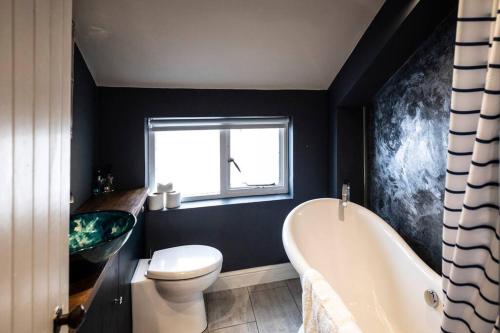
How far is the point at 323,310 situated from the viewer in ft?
3.44

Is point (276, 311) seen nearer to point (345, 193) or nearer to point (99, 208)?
point (345, 193)

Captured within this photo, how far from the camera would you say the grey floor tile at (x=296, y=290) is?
2.13 metres

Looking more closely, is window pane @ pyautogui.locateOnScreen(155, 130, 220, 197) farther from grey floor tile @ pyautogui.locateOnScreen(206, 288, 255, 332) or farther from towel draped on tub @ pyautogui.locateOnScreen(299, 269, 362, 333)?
towel draped on tub @ pyautogui.locateOnScreen(299, 269, 362, 333)

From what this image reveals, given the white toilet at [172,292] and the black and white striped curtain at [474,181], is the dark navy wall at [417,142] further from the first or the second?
Answer: the white toilet at [172,292]

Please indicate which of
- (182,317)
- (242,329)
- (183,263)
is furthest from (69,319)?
(242,329)

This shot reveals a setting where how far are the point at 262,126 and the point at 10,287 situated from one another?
2.11 meters

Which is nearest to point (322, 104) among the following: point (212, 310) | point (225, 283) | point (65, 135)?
point (225, 283)

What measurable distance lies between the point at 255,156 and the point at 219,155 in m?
0.35

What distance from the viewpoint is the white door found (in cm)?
40

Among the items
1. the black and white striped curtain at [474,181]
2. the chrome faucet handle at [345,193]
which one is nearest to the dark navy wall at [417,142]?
the chrome faucet handle at [345,193]

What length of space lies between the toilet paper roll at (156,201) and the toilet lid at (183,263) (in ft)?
1.24

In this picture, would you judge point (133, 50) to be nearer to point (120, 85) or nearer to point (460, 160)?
point (120, 85)

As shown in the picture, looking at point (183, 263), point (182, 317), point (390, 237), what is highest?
point (390, 237)

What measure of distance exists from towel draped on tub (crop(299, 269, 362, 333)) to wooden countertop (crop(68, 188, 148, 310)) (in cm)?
84
